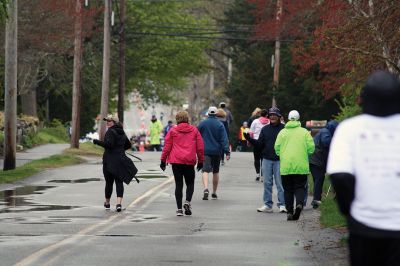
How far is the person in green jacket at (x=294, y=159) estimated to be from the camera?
53.5 ft

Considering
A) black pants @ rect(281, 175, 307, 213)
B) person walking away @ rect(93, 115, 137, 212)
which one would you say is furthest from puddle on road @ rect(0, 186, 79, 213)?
black pants @ rect(281, 175, 307, 213)

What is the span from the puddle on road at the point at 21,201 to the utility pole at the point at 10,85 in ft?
13.4

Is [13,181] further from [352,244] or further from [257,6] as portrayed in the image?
[257,6]

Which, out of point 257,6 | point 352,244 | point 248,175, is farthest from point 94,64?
point 352,244

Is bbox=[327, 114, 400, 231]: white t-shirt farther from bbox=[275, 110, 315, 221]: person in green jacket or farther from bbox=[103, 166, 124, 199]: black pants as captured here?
bbox=[103, 166, 124, 199]: black pants

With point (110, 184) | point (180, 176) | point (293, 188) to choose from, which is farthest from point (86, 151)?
point (293, 188)

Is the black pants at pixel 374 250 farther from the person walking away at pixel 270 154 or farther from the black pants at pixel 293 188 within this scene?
the person walking away at pixel 270 154

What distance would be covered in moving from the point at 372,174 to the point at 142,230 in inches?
345

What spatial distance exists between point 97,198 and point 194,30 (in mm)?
49669

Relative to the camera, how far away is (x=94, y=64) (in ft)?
187

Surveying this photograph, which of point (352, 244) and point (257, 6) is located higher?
point (257, 6)

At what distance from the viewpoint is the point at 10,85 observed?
89.0ft

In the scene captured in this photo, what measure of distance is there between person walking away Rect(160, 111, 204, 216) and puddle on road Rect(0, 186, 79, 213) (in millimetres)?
2123

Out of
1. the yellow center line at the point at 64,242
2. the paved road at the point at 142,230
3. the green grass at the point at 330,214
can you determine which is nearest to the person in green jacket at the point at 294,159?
the paved road at the point at 142,230
